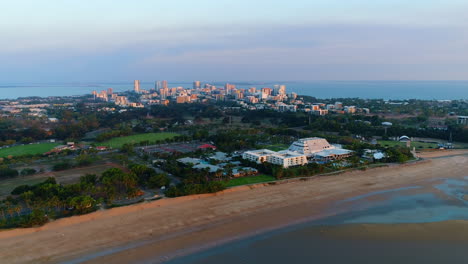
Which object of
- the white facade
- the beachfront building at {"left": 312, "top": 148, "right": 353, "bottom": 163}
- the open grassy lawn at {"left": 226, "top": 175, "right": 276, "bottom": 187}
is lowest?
the open grassy lawn at {"left": 226, "top": 175, "right": 276, "bottom": 187}

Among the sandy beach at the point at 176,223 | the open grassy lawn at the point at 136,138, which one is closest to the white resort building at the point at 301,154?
the sandy beach at the point at 176,223

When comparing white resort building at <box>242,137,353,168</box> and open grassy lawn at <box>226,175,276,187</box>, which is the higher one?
white resort building at <box>242,137,353,168</box>

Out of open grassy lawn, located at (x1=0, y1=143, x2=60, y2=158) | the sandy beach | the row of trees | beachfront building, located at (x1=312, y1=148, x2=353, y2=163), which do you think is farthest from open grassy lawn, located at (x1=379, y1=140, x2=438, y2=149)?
open grassy lawn, located at (x1=0, y1=143, x2=60, y2=158)

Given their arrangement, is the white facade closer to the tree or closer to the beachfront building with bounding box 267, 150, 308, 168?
the beachfront building with bounding box 267, 150, 308, 168

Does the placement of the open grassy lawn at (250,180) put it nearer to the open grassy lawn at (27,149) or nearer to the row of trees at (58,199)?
the row of trees at (58,199)

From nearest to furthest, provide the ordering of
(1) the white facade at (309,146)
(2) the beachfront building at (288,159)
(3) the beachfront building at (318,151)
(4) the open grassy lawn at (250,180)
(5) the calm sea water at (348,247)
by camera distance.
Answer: (5) the calm sea water at (348,247)
(4) the open grassy lawn at (250,180)
(2) the beachfront building at (288,159)
(3) the beachfront building at (318,151)
(1) the white facade at (309,146)

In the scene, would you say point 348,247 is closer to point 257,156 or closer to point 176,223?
point 176,223

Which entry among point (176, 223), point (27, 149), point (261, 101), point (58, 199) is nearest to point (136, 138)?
point (27, 149)
